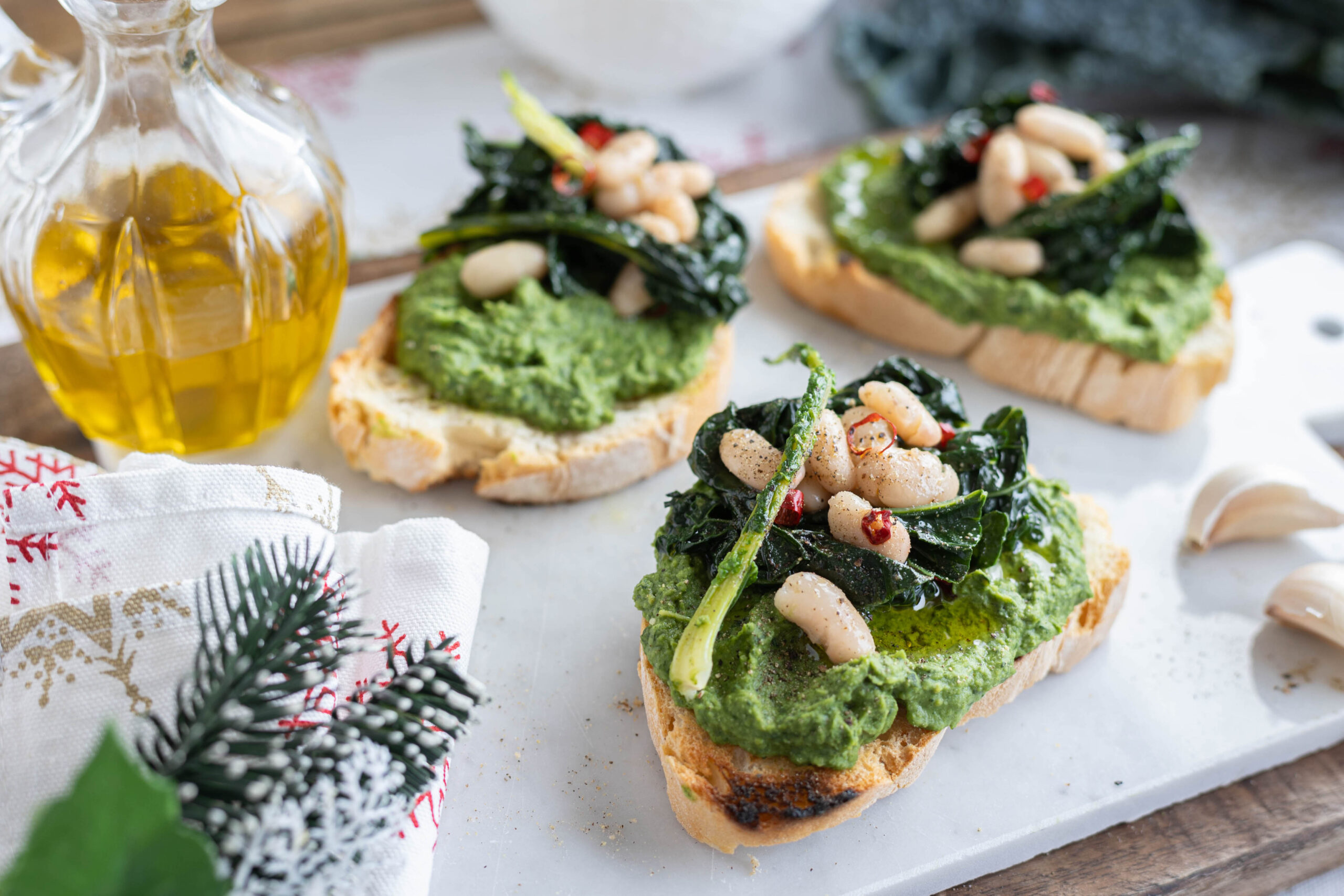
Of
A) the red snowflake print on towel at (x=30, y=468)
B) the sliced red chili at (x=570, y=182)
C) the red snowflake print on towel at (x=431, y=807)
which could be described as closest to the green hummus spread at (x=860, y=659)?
the red snowflake print on towel at (x=431, y=807)

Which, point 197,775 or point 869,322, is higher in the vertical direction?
point 197,775

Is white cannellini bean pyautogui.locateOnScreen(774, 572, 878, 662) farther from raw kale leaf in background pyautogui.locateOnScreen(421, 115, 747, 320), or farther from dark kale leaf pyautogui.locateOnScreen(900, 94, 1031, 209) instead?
dark kale leaf pyautogui.locateOnScreen(900, 94, 1031, 209)

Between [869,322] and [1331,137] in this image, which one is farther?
[1331,137]

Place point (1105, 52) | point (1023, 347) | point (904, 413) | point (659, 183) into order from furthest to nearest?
point (1105, 52) < point (1023, 347) < point (659, 183) < point (904, 413)

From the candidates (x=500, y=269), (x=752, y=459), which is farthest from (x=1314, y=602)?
(x=500, y=269)

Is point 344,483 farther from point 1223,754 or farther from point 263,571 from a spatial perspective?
point 1223,754

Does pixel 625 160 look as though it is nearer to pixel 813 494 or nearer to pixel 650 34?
pixel 650 34

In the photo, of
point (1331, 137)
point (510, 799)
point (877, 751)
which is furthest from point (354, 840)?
point (1331, 137)
